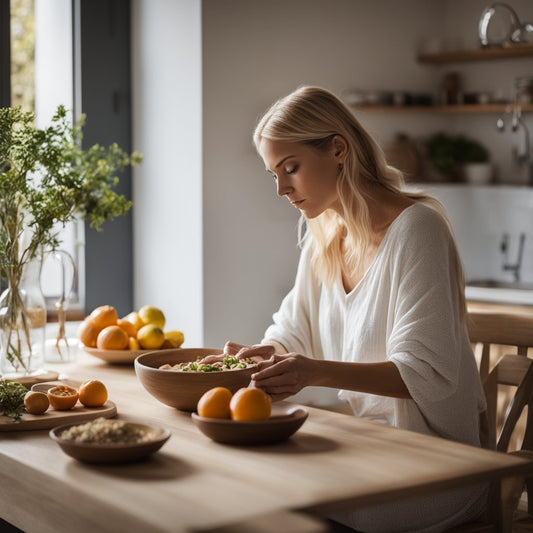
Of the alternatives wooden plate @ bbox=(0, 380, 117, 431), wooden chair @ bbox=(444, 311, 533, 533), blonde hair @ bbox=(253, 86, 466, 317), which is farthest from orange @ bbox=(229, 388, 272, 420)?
blonde hair @ bbox=(253, 86, 466, 317)

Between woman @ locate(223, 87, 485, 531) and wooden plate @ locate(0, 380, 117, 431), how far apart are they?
13.1 inches

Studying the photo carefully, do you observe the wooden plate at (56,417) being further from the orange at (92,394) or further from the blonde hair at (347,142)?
the blonde hair at (347,142)

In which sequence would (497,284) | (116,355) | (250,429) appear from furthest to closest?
1. (497,284)
2. (116,355)
3. (250,429)

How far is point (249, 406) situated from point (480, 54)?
11.1 ft

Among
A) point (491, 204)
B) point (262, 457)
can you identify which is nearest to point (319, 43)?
point (491, 204)

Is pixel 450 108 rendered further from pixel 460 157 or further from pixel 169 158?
pixel 169 158

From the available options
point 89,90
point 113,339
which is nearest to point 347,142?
point 113,339

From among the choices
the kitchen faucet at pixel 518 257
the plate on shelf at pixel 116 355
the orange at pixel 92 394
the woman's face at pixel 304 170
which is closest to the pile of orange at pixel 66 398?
the orange at pixel 92 394

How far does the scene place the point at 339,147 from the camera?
7.06ft

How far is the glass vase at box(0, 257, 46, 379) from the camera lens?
2.18 meters

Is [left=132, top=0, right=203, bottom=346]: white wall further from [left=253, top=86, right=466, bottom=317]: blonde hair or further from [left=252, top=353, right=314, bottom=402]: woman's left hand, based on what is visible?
[left=252, top=353, right=314, bottom=402]: woman's left hand

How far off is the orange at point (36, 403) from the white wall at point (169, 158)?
1.80 metres

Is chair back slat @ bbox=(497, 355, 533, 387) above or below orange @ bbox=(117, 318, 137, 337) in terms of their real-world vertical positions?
below

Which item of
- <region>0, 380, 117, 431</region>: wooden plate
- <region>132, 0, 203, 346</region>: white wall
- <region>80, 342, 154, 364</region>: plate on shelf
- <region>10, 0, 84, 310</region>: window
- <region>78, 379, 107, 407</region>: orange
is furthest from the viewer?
<region>132, 0, 203, 346</region>: white wall
